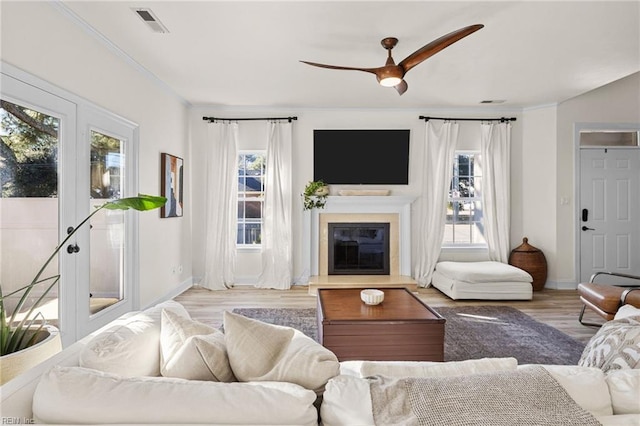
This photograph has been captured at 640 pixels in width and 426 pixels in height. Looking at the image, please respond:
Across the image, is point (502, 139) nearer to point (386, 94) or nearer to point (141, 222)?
point (386, 94)

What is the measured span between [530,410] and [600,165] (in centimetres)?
578

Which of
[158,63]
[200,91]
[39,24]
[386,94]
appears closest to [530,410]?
[39,24]

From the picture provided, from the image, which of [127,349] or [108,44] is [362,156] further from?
[127,349]

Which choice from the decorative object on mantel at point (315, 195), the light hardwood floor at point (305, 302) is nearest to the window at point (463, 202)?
the light hardwood floor at point (305, 302)

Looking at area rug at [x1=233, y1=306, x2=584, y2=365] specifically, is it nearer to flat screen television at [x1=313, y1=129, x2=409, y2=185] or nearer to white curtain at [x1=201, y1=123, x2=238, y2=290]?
white curtain at [x1=201, y1=123, x2=238, y2=290]

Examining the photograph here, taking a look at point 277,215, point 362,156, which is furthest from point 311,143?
point 277,215

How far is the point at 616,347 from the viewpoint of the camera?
146cm

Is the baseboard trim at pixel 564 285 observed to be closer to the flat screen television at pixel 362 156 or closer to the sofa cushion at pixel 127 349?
the flat screen television at pixel 362 156

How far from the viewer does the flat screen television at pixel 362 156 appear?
5.57m

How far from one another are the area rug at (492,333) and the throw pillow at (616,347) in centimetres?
144

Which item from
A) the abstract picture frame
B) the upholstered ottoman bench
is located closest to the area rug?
the upholstered ottoman bench

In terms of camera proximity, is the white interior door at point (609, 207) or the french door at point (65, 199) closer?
the french door at point (65, 199)

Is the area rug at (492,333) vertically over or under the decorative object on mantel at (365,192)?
under

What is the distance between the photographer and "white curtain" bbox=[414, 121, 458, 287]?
18.1 feet
